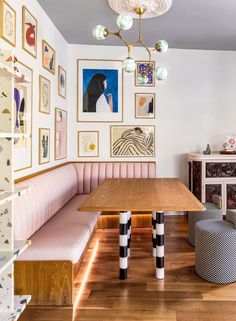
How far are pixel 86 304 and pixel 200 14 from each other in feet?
10.8

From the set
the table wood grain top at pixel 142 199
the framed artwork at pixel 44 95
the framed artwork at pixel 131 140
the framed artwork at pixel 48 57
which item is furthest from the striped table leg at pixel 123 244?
the framed artwork at pixel 131 140

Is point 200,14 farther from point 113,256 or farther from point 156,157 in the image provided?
point 113,256

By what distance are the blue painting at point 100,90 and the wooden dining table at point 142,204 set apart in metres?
1.90

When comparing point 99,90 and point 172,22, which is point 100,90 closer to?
point 99,90

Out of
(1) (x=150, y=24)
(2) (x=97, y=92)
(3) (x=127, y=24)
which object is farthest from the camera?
(2) (x=97, y=92)

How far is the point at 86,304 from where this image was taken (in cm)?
213

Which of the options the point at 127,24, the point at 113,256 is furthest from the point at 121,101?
the point at 113,256

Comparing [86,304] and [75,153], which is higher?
[75,153]

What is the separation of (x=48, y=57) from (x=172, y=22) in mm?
1625

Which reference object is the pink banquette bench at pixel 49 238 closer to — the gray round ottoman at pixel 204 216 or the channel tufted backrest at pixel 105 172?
the channel tufted backrest at pixel 105 172

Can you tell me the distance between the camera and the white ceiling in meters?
3.08

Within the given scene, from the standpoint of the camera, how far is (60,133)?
4027 millimetres

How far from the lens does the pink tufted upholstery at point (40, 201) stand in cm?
216

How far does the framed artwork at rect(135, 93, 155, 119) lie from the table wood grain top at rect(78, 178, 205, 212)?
183 cm
